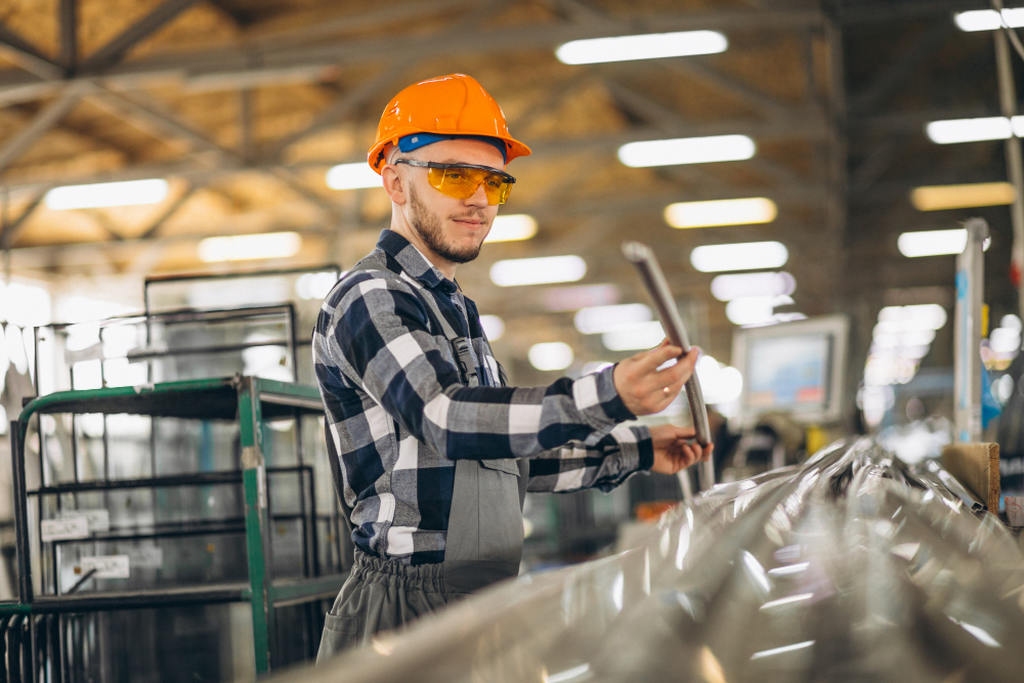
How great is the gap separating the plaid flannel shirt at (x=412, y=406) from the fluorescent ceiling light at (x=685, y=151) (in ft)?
32.6

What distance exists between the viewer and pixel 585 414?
A: 5.20 feet

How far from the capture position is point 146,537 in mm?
2918

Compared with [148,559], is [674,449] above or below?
above

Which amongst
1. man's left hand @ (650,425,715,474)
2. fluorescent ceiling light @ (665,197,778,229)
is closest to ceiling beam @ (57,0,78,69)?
man's left hand @ (650,425,715,474)

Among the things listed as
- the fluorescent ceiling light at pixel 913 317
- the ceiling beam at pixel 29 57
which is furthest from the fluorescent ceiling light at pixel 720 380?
the ceiling beam at pixel 29 57

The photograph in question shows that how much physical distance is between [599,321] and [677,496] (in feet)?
58.1

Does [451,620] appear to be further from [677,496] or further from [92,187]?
[92,187]

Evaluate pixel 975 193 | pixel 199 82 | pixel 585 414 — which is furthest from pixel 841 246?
pixel 585 414

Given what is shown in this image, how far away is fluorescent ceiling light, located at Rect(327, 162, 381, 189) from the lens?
38.6 feet

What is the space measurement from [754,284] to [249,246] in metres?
11.1

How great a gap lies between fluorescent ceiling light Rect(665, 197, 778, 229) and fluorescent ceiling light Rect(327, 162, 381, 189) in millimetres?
5486

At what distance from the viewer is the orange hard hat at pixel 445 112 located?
199 cm

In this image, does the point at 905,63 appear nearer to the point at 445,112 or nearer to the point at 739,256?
the point at 445,112

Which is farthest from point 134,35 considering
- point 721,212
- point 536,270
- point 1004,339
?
point 536,270
